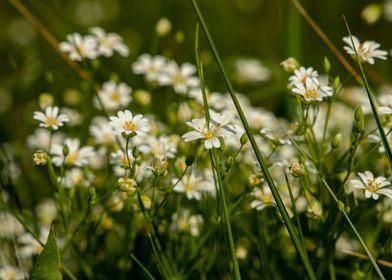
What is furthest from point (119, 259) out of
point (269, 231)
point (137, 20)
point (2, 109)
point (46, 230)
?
point (137, 20)

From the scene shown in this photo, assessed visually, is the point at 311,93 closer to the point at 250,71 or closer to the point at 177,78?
the point at 177,78

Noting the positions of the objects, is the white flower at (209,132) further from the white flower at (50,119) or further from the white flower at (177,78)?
the white flower at (177,78)

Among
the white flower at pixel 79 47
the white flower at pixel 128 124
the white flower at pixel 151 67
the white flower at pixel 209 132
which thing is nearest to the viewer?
the white flower at pixel 209 132

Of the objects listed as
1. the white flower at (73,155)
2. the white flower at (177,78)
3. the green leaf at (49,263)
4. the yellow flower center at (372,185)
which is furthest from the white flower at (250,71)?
the green leaf at (49,263)

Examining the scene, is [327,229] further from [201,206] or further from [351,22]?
[351,22]

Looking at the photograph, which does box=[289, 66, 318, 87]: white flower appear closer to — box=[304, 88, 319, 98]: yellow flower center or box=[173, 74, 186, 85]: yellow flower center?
box=[304, 88, 319, 98]: yellow flower center
